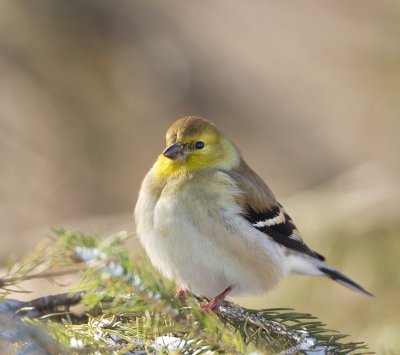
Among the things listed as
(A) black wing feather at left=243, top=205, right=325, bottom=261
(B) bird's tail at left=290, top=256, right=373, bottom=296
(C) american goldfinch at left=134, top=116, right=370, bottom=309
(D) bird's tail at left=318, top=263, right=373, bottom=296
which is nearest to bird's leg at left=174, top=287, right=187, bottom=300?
(C) american goldfinch at left=134, top=116, right=370, bottom=309

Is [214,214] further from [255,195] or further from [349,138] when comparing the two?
[349,138]

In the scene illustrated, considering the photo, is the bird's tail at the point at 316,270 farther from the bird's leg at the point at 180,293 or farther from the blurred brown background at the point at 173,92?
the blurred brown background at the point at 173,92

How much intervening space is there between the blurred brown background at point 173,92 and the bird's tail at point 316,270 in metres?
4.87

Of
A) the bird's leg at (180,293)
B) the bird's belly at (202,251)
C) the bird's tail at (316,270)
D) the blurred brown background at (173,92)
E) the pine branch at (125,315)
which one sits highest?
the blurred brown background at (173,92)

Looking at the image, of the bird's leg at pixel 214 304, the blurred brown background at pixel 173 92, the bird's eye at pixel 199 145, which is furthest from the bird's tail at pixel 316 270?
the blurred brown background at pixel 173 92

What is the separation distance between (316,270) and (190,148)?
1303 millimetres

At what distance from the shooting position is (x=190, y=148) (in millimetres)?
4203

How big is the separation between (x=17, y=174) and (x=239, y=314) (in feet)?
32.7

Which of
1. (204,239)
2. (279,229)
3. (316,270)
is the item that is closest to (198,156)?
(204,239)

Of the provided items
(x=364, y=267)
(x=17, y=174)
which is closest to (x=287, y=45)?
(x=17, y=174)

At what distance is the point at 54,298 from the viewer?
3018 mm

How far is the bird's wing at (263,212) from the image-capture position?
424cm

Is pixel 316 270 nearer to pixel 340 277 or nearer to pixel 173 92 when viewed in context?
pixel 340 277

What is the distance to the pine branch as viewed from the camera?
2.16 metres
